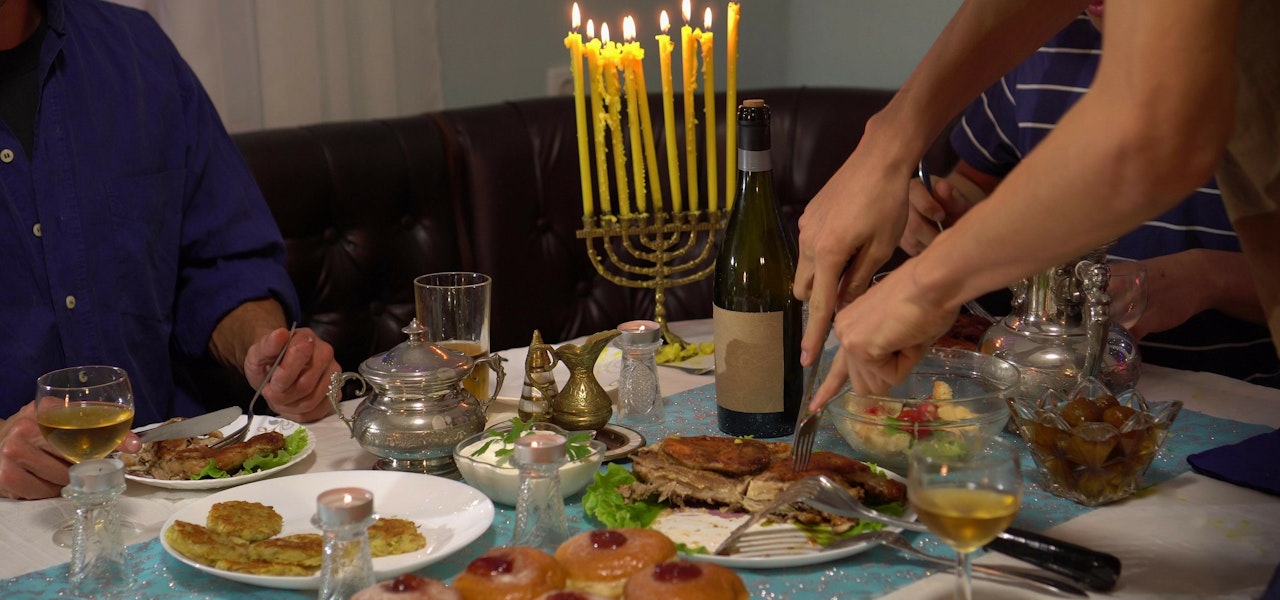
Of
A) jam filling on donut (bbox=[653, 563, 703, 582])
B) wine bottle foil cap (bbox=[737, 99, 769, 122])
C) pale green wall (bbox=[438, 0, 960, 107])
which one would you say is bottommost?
jam filling on donut (bbox=[653, 563, 703, 582])

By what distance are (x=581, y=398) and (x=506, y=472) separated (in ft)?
0.73

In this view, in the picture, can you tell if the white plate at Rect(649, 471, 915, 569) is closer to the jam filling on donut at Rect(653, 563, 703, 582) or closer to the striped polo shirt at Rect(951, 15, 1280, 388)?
the jam filling on donut at Rect(653, 563, 703, 582)

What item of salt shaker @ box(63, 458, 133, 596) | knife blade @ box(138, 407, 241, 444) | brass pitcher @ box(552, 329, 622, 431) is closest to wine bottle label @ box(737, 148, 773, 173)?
brass pitcher @ box(552, 329, 622, 431)

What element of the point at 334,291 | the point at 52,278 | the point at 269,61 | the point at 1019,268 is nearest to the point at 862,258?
the point at 1019,268

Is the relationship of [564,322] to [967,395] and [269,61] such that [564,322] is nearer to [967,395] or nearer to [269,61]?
[269,61]

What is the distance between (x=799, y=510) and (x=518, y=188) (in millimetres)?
1881

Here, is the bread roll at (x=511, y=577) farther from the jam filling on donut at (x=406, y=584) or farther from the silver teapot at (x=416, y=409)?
the silver teapot at (x=416, y=409)

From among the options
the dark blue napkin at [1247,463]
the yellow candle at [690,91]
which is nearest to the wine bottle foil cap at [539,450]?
the dark blue napkin at [1247,463]

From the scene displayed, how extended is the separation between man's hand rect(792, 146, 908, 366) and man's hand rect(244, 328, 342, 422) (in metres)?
0.72

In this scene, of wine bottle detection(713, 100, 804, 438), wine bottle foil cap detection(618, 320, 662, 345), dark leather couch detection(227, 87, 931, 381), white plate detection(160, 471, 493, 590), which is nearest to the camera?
white plate detection(160, 471, 493, 590)

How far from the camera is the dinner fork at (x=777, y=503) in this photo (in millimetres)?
1155

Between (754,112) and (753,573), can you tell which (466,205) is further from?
(753,573)

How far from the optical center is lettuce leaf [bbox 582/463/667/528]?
1.24 m

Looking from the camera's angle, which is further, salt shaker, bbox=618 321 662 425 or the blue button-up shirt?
the blue button-up shirt
